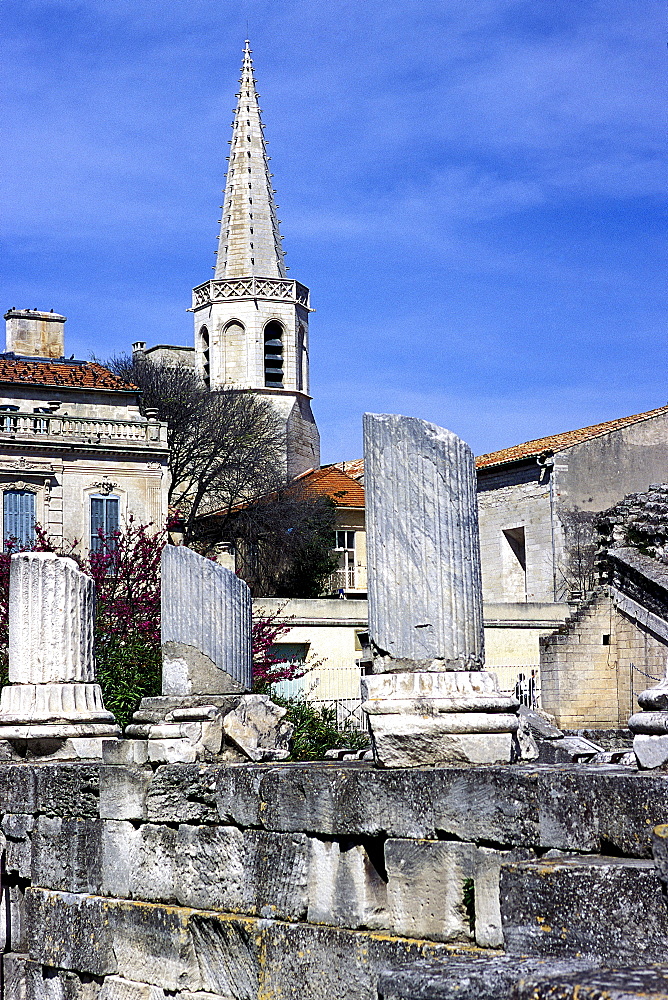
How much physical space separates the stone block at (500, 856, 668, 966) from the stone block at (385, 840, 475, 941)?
759mm

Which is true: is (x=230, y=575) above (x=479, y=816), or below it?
above

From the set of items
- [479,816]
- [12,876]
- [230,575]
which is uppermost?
[230,575]

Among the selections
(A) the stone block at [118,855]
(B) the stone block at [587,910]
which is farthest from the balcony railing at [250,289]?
(B) the stone block at [587,910]

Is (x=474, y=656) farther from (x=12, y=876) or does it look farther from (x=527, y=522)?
(x=527, y=522)

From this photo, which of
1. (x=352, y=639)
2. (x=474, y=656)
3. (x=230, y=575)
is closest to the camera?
(x=474, y=656)

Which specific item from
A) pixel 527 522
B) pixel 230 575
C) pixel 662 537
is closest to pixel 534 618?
pixel 527 522

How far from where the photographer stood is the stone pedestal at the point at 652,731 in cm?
498

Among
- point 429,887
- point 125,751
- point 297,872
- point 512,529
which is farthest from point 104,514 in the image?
point 429,887

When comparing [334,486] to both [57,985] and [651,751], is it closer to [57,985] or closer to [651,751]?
[57,985]

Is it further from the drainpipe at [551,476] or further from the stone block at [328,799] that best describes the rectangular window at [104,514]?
the stone block at [328,799]

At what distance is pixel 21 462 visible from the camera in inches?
1282

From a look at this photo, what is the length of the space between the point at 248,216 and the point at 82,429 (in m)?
17.5

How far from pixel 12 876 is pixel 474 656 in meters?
3.80

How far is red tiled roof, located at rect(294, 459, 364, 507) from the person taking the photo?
39.4 m
